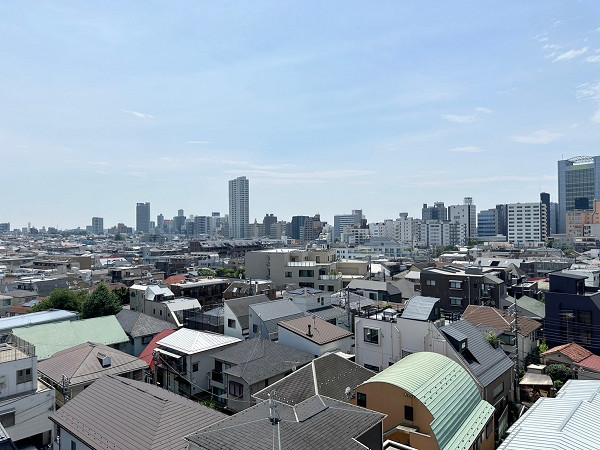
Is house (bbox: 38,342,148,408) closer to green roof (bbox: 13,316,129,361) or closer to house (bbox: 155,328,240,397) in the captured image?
house (bbox: 155,328,240,397)

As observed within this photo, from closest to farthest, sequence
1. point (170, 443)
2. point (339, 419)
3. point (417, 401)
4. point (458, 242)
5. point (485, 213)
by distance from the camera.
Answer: point (339, 419) → point (170, 443) → point (417, 401) → point (458, 242) → point (485, 213)

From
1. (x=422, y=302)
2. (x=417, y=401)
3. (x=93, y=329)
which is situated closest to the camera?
(x=417, y=401)

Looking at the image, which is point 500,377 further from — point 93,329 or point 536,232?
point 536,232

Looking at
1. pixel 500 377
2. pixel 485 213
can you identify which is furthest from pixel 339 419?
pixel 485 213

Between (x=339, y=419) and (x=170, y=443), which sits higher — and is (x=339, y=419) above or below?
above

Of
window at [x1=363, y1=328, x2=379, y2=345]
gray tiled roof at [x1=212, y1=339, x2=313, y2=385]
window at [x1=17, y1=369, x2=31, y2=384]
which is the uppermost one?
window at [x1=363, y1=328, x2=379, y2=345]

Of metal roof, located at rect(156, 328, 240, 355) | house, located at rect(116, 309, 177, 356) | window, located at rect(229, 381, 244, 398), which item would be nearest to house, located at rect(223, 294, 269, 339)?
metal roof, located at rect(156, 328, 240, 355)
